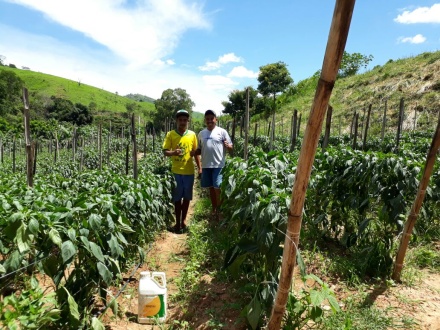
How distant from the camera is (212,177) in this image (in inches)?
199

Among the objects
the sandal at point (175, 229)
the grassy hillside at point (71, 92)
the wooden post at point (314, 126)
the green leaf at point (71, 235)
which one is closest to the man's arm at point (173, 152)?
the sandal at point (175, 229)

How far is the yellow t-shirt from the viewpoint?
15.9 feet

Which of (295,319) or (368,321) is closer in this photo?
(295,319)

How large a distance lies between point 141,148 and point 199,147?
1919 centimetres

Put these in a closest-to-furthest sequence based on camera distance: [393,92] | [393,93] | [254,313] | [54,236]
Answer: [54,236]
[254,313]
[393,93]
[393,92]

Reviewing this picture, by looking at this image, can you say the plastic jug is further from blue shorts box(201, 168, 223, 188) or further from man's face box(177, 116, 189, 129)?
man's face box(177, 116, 189, 129)

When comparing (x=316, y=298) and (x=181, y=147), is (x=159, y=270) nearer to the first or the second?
(x=181, y=147)

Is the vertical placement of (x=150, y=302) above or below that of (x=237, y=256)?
below

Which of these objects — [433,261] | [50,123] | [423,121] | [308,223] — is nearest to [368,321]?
[433,261]

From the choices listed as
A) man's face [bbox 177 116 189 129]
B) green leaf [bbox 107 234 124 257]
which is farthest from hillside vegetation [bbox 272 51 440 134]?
green leaf [bbox 107 234 124 257]

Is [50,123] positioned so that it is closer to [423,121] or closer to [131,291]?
[423,121]

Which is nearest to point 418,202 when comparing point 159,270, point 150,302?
point 150,302

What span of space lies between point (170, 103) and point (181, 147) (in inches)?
1280

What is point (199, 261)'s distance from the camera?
3748 millimetres
